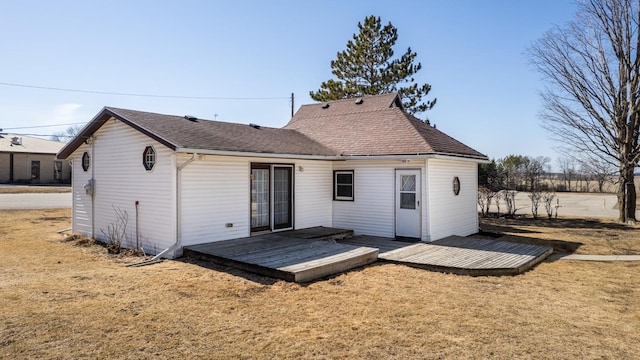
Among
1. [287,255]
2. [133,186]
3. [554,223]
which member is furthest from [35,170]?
[554,223]

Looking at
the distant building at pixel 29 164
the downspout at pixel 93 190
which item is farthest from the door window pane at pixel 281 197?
the distant building at pixel 29 164

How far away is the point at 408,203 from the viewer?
419 inches

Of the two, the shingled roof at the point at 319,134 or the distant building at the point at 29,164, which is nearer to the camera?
the shingled roof at the point at 319,134

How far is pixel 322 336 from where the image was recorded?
4410 millimetres

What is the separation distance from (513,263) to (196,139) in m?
7.19

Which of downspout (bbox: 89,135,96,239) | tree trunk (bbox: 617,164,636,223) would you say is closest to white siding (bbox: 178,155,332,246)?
downspout (bbox: 89,135,96,239)

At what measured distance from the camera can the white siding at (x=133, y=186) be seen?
8.62 m

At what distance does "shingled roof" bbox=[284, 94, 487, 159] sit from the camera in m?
11.0

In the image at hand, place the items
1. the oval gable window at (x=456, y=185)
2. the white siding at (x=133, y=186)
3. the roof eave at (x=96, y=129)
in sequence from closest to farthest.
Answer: the roof eave at (x=96, y=129) → the white siding at (x=133, y=186) → the oval gable window at (x=456, y=185)

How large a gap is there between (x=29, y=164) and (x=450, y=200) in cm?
3878

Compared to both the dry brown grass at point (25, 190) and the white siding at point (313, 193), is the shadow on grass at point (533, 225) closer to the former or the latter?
the white siding at point (313, 193)

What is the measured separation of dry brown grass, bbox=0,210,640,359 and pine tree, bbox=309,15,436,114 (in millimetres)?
17201

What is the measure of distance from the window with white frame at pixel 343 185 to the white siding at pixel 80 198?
710 centimetres

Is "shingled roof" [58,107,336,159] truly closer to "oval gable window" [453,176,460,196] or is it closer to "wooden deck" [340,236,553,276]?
"wooden deck" [340,236,553,276]
